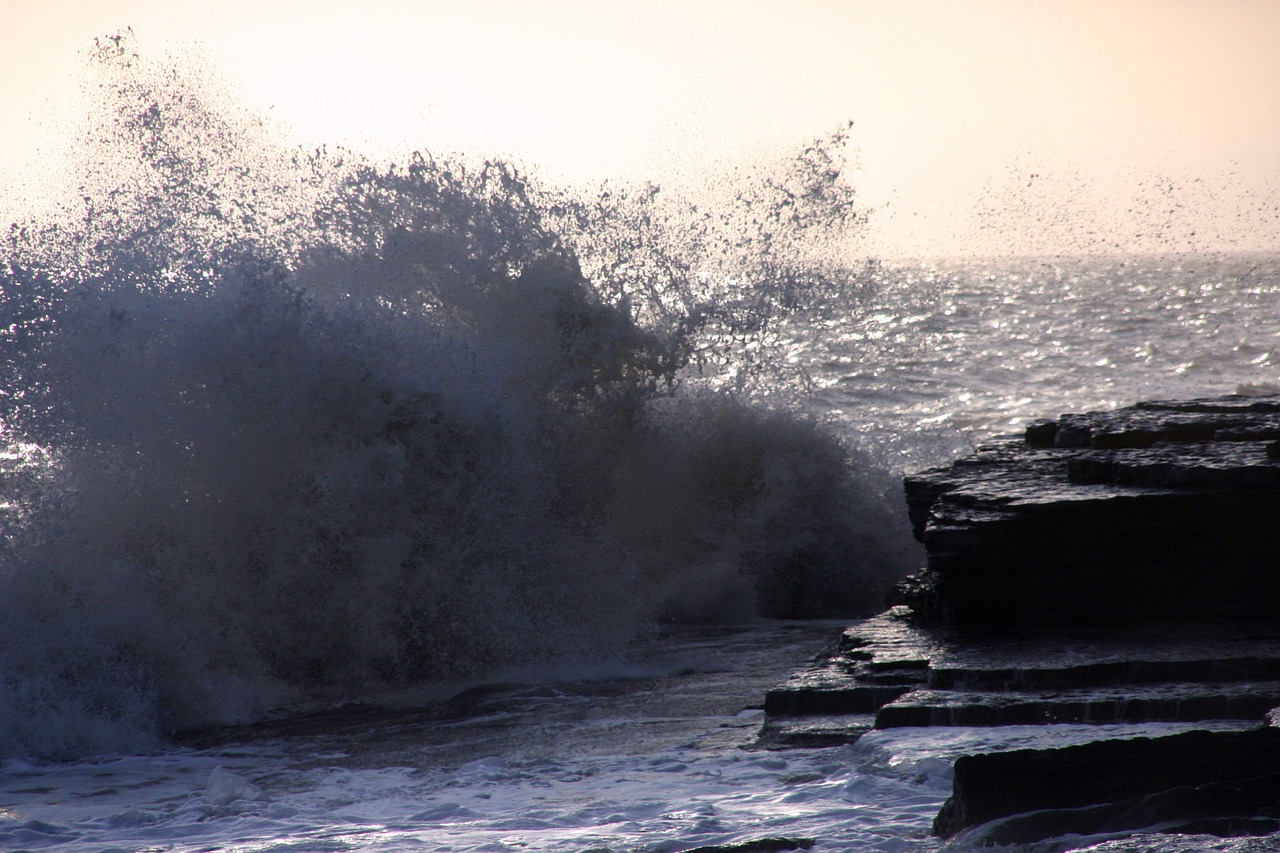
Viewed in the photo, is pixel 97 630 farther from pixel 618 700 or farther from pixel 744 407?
pixel 744 407

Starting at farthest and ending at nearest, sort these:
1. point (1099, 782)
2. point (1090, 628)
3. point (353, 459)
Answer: point (353, 459) < point (1090, 628) < point (1099, 782)

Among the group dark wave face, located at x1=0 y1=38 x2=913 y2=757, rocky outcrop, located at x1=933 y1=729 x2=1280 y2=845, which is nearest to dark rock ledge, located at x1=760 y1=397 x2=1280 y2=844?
rocky outcrop, located at x1=933 y1=729 x2=1280 y2=845

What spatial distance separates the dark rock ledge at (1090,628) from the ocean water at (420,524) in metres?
0.24

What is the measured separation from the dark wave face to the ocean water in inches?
0.8

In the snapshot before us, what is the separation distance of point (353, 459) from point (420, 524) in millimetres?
509

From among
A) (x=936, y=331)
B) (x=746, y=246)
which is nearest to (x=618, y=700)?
(x=746, y=246)

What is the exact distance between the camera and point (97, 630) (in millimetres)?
5535

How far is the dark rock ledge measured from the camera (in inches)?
111

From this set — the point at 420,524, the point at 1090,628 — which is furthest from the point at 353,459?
the point at 1090,628

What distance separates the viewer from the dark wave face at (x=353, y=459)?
5.87m

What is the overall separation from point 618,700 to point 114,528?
9.61ft

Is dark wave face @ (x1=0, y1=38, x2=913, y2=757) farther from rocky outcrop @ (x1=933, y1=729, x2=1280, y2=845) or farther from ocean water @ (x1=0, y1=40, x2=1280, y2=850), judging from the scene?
rocky outcrop @ (x1=933, y1=729, x2=1280, y2=845)

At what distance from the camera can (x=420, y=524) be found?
21.4 ft

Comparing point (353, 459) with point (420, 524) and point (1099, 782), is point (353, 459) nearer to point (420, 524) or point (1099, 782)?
point (420, 524)
